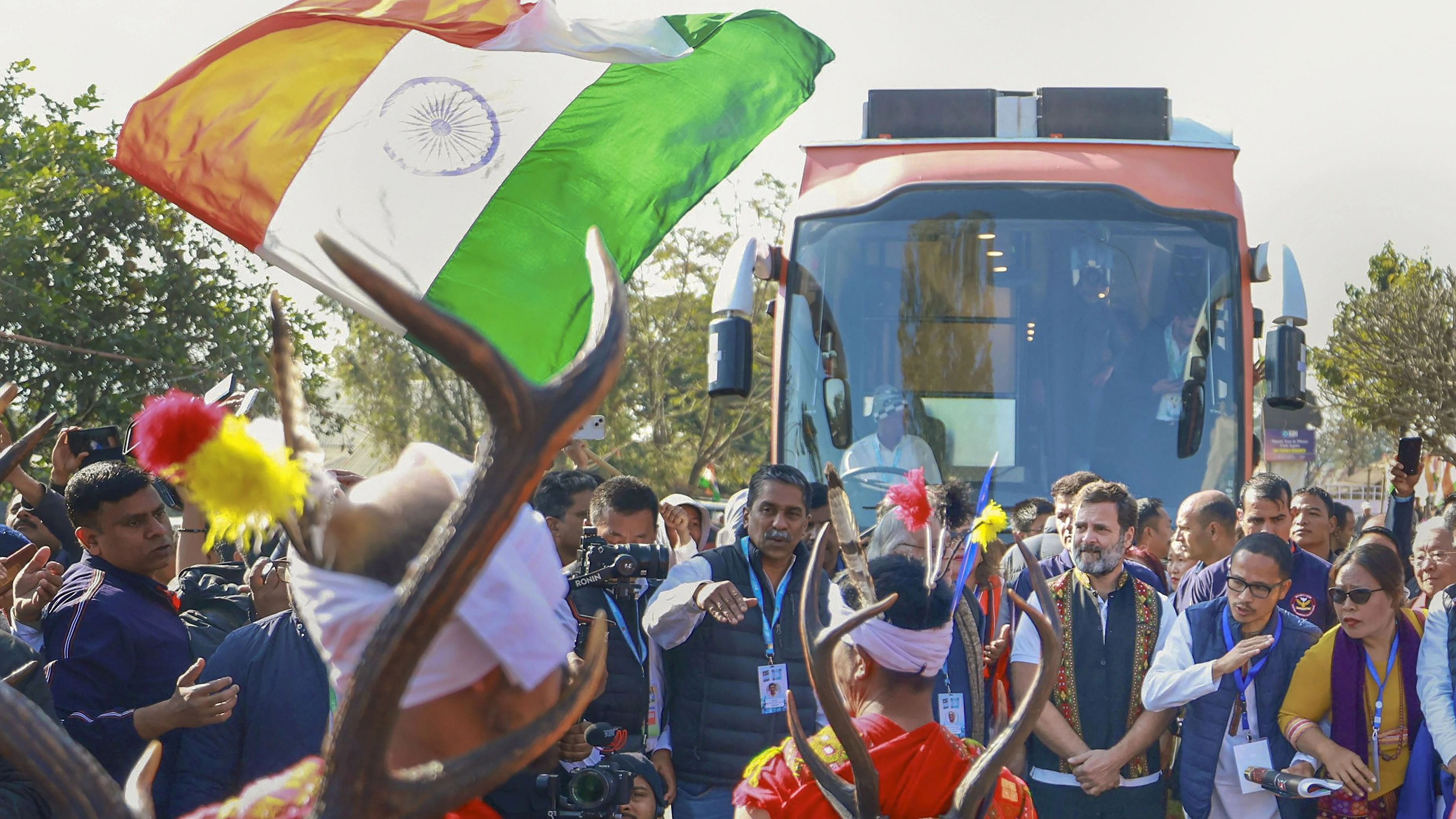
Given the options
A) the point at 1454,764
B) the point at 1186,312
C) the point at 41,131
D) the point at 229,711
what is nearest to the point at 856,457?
the point at 1186,312

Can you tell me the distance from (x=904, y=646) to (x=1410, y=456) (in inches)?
215

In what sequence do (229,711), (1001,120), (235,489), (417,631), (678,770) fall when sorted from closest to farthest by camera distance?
(417,631)
(235,489)
(229,711)
(678,770)
(1001,120)

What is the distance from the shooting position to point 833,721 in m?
2.59

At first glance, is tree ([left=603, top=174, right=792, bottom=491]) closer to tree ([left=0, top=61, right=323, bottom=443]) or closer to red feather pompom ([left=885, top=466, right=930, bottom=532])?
tree ([left=0, top=61, right=323, bottom=443])

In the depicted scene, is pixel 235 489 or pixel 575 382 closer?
pixel 575 382

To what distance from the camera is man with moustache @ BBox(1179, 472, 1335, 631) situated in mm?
5754

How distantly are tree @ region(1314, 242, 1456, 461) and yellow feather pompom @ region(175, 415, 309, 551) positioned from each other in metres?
28.7

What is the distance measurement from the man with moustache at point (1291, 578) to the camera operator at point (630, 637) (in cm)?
226

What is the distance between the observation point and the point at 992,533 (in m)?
3.66

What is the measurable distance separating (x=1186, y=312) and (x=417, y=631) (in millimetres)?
6885

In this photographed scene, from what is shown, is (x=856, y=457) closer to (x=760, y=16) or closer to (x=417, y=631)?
(x=760, y=16)

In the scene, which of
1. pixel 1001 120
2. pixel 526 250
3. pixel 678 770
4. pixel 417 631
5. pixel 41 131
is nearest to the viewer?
pixel 417 631

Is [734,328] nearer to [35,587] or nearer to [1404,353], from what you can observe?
[35,587]

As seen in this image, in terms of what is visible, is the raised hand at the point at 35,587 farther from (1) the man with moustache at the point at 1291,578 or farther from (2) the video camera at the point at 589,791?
(1) the man with moustache at the point at 1291,578
